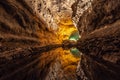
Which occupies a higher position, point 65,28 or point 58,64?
point 65,28

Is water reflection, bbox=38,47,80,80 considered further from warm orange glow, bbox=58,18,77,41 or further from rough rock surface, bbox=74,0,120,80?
rough rock surface, bbox=74,0,120,80

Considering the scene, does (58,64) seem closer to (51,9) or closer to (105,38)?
(51,9)

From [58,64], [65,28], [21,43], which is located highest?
[65,28]

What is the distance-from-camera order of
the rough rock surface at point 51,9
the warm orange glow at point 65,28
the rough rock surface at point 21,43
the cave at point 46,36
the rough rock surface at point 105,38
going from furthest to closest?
the warm orange glow at point 65,28 < the rough rock surface at point 51,9 < the rough rock surface at point 21,43 < the cave at point 46,36 < the rough rock surface at point 105,38

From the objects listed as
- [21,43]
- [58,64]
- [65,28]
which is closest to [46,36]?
[58,64]

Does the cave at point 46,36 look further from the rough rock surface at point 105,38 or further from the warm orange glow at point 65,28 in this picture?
the warm orange glow at point 65,28

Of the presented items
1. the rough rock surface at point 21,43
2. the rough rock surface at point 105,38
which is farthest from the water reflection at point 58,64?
the rough rock surface at point 105,38

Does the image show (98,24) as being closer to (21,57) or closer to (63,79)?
(21,57)

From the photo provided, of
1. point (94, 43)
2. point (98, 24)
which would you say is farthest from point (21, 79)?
point (98, 24)
